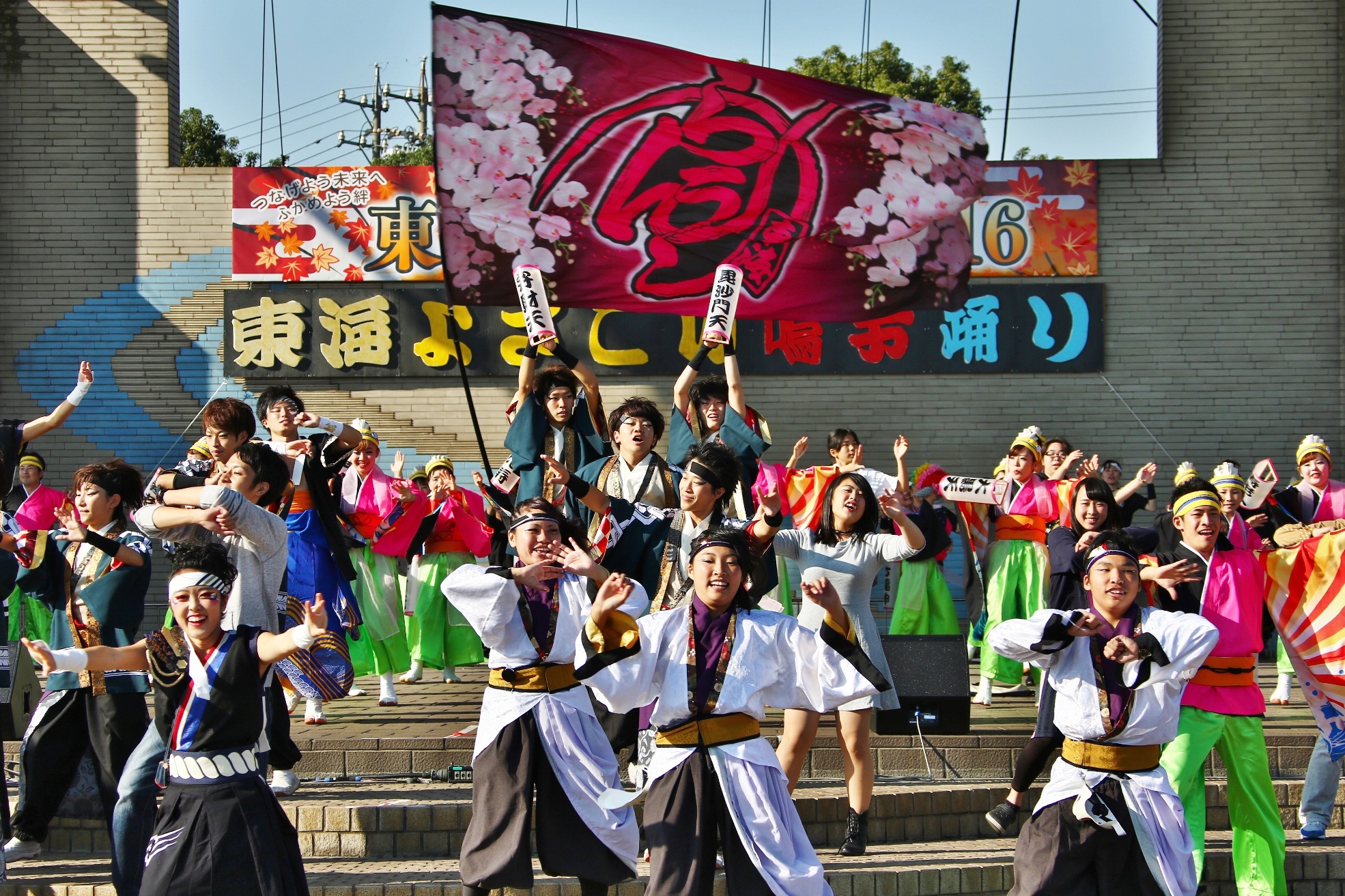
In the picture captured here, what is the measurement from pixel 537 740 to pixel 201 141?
19.2m

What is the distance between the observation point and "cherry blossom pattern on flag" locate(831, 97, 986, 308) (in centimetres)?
891

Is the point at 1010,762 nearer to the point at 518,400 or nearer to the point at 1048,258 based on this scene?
the point at 518,400

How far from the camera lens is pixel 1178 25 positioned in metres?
12.5

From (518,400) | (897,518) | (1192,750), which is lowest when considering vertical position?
(1192,750)

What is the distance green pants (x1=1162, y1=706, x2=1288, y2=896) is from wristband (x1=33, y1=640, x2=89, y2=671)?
4.12 meters

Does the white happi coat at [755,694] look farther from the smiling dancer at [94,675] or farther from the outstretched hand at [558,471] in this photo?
the smiling dancer at [94,675]

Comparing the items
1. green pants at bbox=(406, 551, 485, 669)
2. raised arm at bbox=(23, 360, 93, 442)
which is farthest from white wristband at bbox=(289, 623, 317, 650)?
green pants at bbox=(406, 551, 485, 669)

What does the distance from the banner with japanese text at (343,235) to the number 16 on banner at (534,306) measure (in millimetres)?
5108

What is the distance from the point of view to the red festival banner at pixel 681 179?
27.0ft

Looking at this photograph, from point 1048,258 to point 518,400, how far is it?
6.68m

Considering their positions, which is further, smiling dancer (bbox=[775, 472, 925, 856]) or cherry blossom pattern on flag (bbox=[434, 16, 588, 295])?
cherry blossom pattern on flag (bbox=[434, 16, 588, 295])

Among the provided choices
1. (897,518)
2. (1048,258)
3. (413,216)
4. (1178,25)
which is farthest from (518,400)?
(1178,25)

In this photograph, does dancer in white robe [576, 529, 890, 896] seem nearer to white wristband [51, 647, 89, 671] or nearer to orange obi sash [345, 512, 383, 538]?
white wristband [51, 647, 89, 671]

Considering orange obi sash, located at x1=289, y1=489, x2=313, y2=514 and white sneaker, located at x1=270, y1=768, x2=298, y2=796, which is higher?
orange obi sash, located at x1=289, y1=489, x2=313, y2=514
